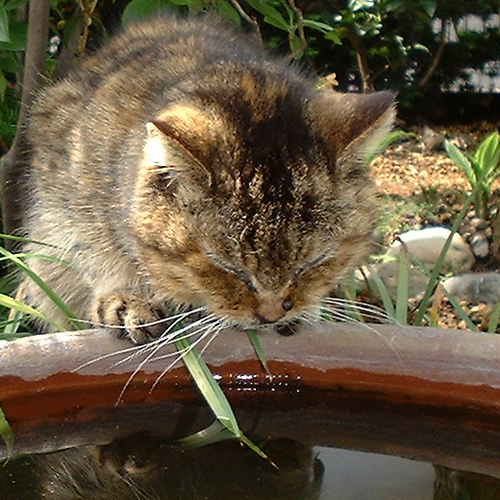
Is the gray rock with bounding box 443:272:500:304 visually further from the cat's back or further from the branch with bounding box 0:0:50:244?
the branch with bounding box 0:0:50:244

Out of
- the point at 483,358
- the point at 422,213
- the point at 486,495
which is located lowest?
the point at 422,213

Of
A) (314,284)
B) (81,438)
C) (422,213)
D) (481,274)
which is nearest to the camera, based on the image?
(81,438)

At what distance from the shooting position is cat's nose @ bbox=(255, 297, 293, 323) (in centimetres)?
153

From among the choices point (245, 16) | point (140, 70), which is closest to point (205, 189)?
point (140, 70)

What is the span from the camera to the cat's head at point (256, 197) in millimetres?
1422

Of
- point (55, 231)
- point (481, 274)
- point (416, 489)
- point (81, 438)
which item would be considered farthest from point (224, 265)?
point (481, 274)

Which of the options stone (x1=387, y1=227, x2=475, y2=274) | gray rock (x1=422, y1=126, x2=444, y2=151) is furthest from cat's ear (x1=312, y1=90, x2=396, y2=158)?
gray rock (x1=422, y1=126, x2=444, y2=151)

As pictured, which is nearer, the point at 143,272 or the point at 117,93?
the point at 143,272

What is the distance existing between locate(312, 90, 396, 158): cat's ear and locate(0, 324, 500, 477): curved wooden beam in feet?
1.08

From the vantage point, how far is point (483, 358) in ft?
4.96

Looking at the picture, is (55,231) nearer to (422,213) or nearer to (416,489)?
(416,489)

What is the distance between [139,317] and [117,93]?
52 cm

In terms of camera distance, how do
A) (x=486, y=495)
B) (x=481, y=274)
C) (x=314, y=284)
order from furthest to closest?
(x=481, y=274)
(x=314, y=284)
(x=486, y=495)

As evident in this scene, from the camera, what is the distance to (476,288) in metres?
2.97
